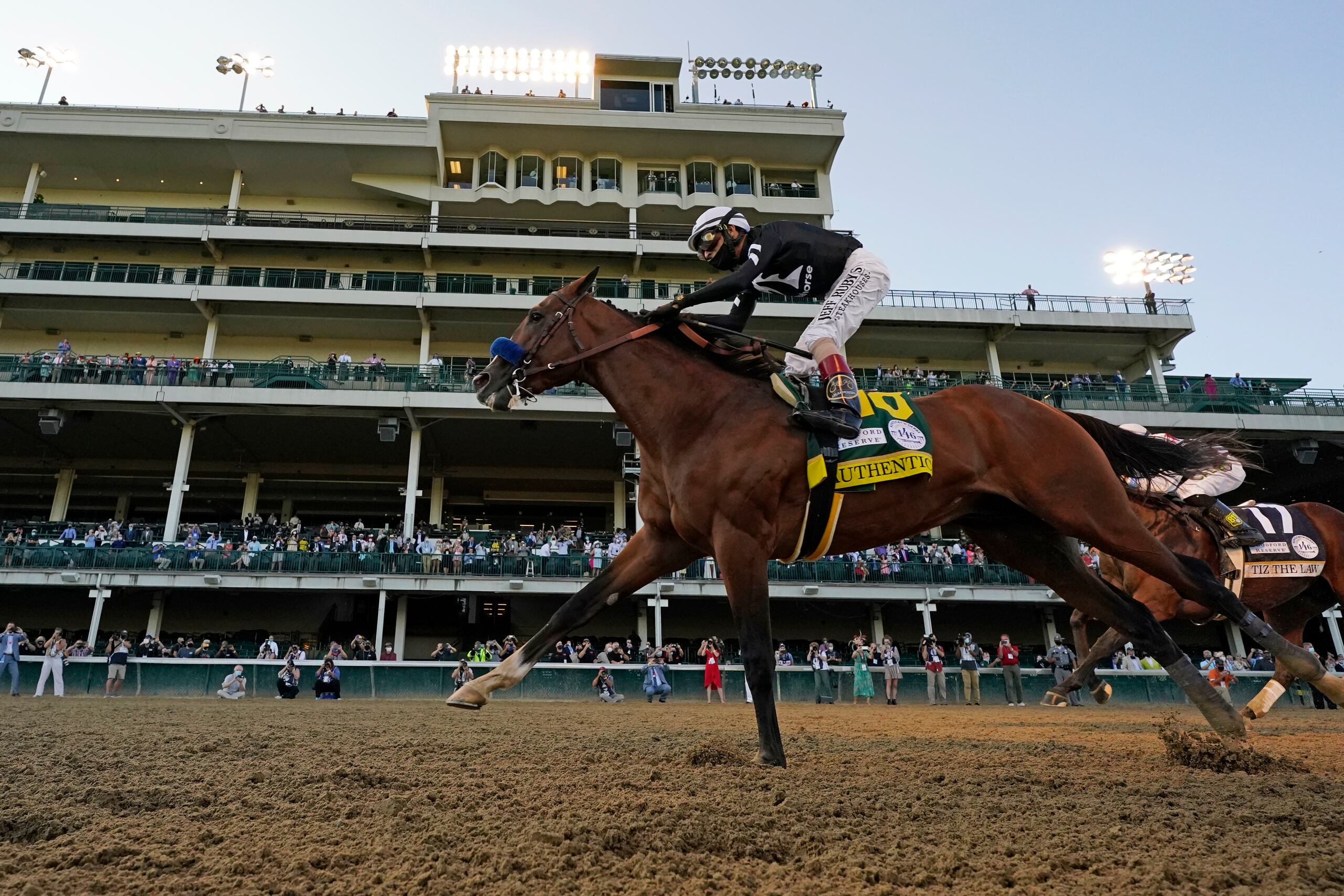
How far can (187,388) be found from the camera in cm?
2989

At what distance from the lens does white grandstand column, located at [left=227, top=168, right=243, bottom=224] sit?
3622 cm

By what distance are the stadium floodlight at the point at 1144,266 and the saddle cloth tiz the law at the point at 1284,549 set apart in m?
36.9

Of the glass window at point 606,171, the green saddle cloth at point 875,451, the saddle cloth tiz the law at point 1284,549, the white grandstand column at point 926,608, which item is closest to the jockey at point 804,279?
the green saddle cloth at point 875,451

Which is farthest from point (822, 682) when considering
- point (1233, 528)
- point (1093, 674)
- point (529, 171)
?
point (529, 171)

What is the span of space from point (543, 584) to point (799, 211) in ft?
72.6

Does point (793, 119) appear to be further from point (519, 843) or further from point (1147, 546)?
point (519, 843)

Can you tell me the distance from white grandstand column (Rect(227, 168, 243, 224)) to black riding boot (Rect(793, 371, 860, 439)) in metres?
37.7

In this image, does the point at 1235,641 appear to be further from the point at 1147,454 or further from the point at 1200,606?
the point at 1147,454

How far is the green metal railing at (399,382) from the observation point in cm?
2997

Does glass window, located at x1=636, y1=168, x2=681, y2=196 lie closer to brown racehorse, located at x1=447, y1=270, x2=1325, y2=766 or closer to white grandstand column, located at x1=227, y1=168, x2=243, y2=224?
white grandstand column, located at x1=227, y1=168, x2=243, y2=224

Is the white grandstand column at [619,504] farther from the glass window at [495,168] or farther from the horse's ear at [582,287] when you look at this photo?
the horse's ear at [582,287]

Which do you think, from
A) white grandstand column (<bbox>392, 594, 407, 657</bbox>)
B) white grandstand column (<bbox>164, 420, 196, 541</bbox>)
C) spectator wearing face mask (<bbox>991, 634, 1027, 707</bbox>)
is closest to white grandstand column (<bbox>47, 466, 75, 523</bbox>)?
white grandstand column (<bbox>164, 420, 196, 541</bbox>)

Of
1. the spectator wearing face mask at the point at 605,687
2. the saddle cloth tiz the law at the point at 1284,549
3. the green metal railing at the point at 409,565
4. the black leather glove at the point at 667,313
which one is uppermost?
the green metal railing at the point at 409,565

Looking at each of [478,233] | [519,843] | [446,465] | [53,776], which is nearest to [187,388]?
[446,465]
